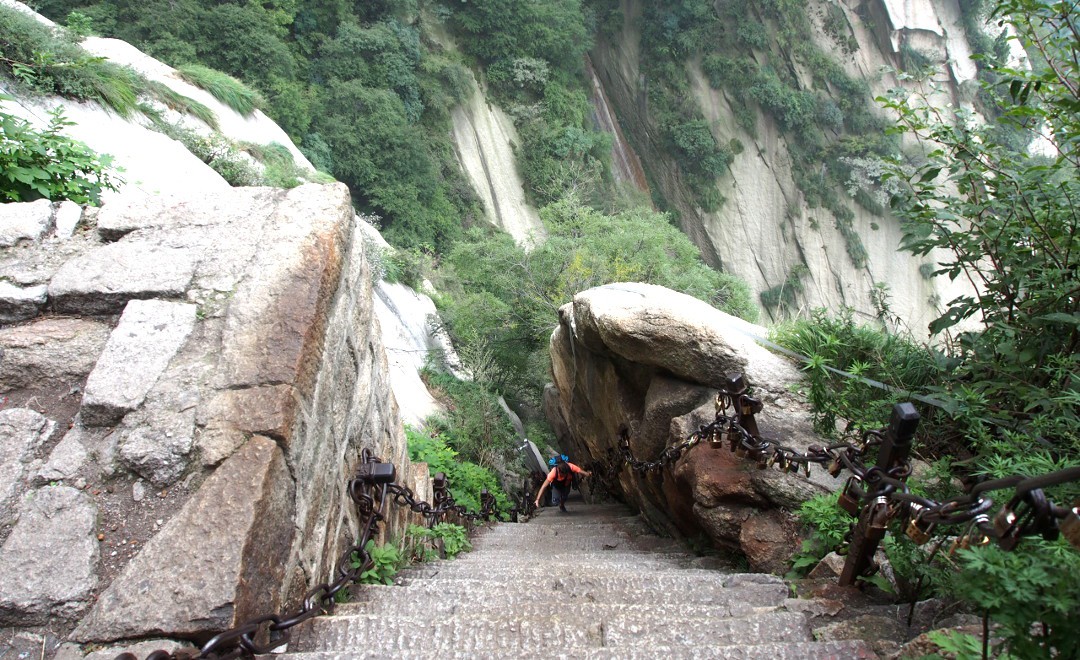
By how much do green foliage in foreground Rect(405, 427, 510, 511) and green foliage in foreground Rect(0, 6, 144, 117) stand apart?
18.8 ft

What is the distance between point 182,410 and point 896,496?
238 cm

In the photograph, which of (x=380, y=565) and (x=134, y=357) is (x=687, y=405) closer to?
(x=380, y=565)

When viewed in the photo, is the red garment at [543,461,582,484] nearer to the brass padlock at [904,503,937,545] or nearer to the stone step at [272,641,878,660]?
the stone step at [272,641,878,660]

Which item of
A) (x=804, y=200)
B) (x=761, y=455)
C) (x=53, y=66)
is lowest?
(x=761, y=455)

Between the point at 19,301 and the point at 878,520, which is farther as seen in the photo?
the point at 19,301

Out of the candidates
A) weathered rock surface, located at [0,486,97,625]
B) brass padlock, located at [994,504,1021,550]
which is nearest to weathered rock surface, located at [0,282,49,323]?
weathered rock surface, located at [0,486,97,625]

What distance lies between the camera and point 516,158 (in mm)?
29016

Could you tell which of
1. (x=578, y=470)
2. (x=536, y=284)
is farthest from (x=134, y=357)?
(x=536, y=284)

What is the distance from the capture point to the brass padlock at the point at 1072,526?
4.86ft

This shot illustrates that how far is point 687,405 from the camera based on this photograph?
5359 millimetres

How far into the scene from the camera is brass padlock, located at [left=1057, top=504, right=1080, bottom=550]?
58.3 inches

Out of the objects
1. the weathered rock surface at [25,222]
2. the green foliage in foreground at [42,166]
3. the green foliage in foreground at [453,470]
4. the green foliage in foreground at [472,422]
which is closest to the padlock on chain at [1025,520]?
the weathered rock surface at [25,222]

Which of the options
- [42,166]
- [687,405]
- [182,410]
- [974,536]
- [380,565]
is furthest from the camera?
[687,405]

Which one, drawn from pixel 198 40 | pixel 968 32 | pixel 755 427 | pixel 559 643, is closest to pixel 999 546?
pixel 559 643
